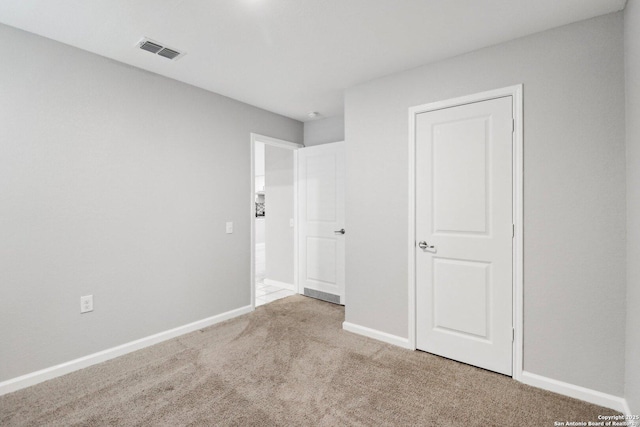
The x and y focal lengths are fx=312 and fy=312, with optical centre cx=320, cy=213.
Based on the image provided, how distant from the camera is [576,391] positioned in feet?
6.70

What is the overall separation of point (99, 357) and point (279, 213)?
9.28 ft

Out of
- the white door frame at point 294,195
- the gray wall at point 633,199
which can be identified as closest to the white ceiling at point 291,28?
the gray wall at point 633,199

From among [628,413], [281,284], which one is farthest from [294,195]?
[628,413]

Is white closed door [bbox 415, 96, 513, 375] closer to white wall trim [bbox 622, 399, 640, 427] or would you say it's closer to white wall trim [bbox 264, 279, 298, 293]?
white wall trim [bbox 622, 399, 640, 427]

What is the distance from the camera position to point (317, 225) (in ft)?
14.2

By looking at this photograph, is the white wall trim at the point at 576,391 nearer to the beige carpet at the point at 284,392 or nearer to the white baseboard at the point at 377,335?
the beige carpet at the point at 284,392

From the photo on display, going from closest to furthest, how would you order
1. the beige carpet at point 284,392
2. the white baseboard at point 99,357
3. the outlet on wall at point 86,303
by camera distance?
the beige carpet at point 284,392
the white baseboard at point 99,357
the outlet on wall at point 86,303

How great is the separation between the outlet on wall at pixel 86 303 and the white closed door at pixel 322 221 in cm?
255

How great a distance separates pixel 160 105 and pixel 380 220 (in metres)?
2.34

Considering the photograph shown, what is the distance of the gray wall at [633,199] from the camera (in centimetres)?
165

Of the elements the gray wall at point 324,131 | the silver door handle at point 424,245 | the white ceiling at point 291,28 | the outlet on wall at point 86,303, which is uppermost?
the white ceiling at point 291,28

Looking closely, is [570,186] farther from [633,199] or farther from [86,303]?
[86,303]

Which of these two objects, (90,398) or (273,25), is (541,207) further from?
(90,398)

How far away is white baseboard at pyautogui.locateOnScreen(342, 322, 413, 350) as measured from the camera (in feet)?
9.21
